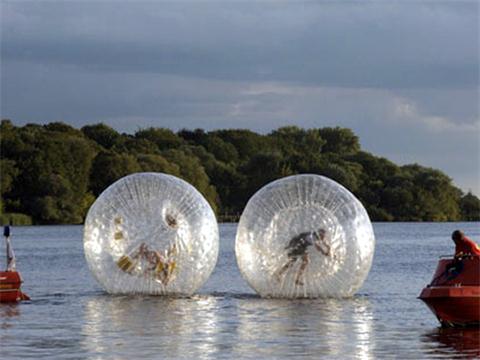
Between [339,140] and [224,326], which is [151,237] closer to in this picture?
[224,326]

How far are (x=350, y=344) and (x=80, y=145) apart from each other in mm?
89207

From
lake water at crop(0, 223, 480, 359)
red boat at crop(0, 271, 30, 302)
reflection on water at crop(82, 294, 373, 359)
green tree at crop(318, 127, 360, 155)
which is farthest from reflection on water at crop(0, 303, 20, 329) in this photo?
green tree at crop(318, 127, 360, 155)

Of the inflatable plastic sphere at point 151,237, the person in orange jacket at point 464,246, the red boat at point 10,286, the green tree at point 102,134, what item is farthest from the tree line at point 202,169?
the person in orange jacket at point 464,246

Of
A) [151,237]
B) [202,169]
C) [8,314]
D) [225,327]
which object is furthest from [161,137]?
[225,327]

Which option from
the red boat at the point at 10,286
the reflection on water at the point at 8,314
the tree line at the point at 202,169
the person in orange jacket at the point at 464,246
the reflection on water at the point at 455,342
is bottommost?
the reflection on water at the point at 455,342

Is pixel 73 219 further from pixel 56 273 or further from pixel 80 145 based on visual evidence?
pixel 56 273

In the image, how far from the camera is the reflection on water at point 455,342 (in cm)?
2817

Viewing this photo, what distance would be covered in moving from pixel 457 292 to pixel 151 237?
27.9ft

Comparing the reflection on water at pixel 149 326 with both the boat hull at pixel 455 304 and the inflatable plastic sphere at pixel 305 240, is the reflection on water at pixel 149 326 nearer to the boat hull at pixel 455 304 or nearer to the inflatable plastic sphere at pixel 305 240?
the inflatable plastic sphere at pixel 305 240

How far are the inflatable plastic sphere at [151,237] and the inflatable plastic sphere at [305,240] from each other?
48.0 inches

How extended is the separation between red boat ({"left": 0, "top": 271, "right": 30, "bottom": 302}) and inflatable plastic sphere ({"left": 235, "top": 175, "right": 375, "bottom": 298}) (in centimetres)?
553

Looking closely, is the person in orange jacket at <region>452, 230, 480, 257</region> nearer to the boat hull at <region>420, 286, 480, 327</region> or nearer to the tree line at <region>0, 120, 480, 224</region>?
the boat hull at <region>420, 286, 480, 327</region>

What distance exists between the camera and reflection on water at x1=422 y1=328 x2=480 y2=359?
28172 millimetres

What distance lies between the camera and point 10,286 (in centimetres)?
3791
